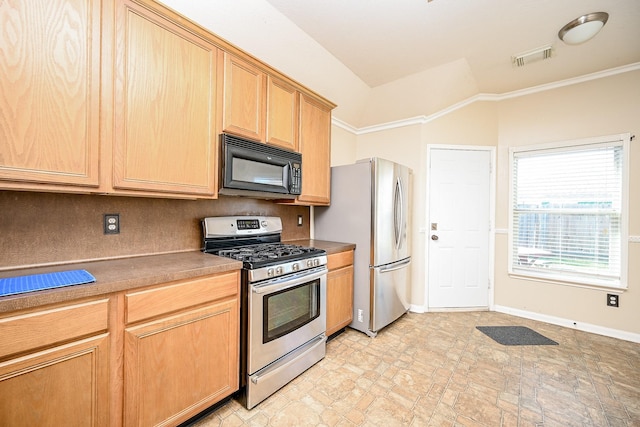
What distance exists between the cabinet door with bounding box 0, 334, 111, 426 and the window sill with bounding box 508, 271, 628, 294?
3.98 metres

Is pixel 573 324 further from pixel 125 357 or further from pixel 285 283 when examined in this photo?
pixel 125 357

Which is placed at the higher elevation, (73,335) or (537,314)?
(73,335)

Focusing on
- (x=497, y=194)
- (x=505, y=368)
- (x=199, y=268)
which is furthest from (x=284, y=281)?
(x=497, y=194)

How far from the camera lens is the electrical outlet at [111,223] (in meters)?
1.60

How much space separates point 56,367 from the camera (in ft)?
3.39

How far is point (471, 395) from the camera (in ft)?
5.92

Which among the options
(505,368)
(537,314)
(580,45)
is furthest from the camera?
(537,314)

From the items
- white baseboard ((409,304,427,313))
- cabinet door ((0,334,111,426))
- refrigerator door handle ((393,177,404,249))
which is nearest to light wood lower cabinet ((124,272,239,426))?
cabinet door ((0,334,111,426))

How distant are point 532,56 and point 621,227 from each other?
1.98 m

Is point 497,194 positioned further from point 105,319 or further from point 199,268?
point 105,319

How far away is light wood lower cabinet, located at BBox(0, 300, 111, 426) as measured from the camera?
3.10ft

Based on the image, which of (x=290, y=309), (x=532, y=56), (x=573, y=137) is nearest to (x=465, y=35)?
(x=532, y=56)

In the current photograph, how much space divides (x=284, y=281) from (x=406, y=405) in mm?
1127

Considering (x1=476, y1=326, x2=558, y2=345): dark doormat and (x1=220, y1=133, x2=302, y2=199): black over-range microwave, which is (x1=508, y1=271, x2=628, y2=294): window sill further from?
(x1=220, y1=133, x2=302, y2=199): black over-range microwave
